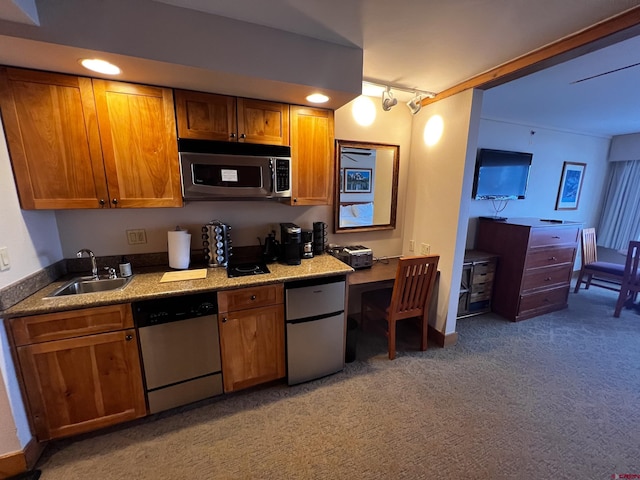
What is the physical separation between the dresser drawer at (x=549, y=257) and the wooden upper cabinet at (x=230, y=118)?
300cm

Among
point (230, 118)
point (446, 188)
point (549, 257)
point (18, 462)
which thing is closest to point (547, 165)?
point (549, 257)

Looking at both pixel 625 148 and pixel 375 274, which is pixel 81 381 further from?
pixel 625 148

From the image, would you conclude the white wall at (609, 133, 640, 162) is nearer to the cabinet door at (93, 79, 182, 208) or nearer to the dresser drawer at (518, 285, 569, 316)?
the dresser drawer at (518, 285, 569, 316)

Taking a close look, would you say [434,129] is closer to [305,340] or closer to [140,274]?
[305,340]

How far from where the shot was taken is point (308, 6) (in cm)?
134

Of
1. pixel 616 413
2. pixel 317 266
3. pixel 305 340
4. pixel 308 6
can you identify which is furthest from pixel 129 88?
pixel 616 413

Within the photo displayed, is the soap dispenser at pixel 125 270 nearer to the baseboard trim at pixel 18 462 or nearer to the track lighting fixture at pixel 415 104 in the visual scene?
the baseboard trim at pixel 18 462

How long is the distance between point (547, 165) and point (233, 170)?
14.9ft

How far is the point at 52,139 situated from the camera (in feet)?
4.91

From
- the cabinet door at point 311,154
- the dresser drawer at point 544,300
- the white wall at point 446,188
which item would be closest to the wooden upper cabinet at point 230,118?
the cabinet door at point 311,154

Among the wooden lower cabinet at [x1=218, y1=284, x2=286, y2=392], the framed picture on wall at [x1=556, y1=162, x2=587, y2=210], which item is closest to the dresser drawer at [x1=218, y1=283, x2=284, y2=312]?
the wooden lower cabinet at [x1=218, y1=284, x2=286, y2=392]

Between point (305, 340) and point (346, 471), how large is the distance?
0.79m

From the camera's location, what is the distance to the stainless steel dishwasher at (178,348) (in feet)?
5.18

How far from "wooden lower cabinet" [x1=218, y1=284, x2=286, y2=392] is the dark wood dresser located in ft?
9.14
